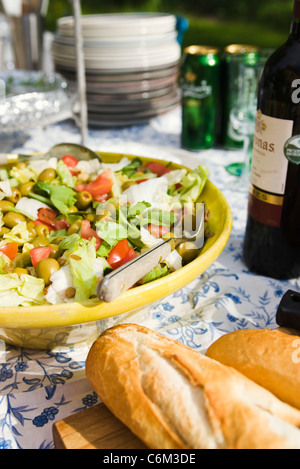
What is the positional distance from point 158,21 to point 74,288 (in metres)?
1.46

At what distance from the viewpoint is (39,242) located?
0.91m

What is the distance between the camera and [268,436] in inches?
20.9

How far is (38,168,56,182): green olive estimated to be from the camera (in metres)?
1.14

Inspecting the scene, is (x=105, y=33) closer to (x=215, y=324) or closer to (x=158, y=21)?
(x=158, y=21)

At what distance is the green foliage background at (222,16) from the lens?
718 cm

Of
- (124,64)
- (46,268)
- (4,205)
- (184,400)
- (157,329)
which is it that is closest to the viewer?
(184,400)

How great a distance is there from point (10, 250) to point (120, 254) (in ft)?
0.72

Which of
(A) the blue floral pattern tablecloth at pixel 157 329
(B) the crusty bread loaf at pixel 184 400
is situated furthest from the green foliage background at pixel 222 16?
(B) the crusty bread loaf at pixel 184 400

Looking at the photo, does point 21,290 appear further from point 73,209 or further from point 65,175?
point 65,175

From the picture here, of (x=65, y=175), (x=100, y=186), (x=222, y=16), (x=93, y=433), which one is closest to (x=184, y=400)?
(x=93, y=433)

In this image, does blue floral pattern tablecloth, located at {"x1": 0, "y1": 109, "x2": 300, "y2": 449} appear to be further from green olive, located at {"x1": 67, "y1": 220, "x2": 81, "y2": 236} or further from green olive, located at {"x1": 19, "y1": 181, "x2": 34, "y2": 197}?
green olive, located at {"x1": 19, "y1": 181, "x2": 34, "y2": 197}

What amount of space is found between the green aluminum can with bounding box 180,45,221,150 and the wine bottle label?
73 cm

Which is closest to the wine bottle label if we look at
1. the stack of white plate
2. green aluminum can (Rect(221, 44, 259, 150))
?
green aluminum can (Rect(221, 44, 259, 150))
